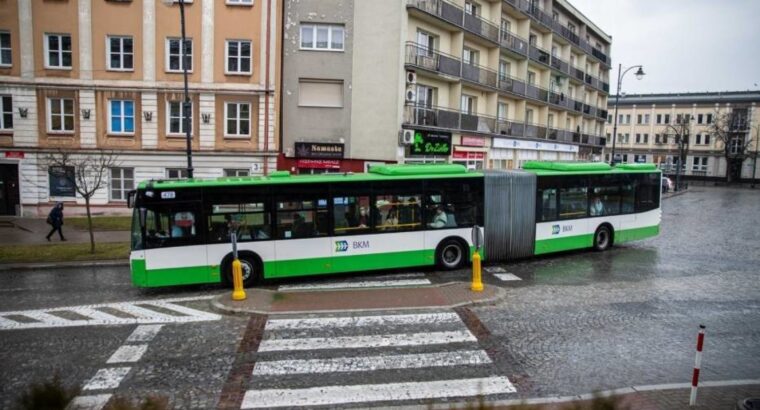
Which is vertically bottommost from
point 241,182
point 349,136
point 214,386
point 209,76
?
point 214,386

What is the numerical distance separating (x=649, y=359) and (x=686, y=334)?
1755 millimetres

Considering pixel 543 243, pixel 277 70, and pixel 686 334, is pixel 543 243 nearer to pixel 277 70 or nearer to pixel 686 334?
pixel 686 334

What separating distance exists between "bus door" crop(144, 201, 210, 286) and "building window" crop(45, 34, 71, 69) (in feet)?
63.1

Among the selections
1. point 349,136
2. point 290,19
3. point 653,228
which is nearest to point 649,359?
point 653,228

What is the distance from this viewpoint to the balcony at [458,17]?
28.5 metres

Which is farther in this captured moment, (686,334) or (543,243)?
(543,243)

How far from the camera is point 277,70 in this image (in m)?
27.2

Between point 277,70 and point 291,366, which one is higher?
point 277,70

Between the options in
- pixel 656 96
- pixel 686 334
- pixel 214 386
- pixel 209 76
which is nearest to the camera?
pixel 214 386

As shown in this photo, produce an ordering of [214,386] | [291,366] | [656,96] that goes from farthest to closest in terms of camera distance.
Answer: [656,96], [291,366], [214,386]

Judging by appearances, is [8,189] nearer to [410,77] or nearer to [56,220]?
[56,220]

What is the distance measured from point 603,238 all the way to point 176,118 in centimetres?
2115

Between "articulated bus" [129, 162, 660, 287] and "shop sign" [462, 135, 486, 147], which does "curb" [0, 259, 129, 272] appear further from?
"shop sign" [462, 135, 486, 147]

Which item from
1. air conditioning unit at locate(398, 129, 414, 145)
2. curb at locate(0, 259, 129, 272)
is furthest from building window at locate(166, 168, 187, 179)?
curb at locate(0, 259, 129, 272)
